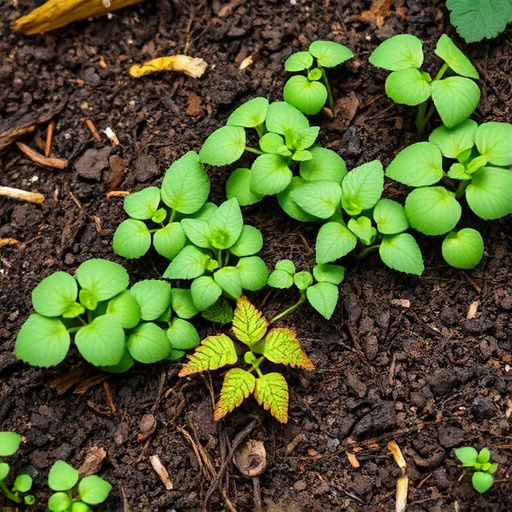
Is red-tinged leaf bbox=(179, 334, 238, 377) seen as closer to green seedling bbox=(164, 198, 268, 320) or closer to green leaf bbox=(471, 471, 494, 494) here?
green seedling bbox=(164, 198, 268, 320)

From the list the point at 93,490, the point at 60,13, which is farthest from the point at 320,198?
the point at 60,13

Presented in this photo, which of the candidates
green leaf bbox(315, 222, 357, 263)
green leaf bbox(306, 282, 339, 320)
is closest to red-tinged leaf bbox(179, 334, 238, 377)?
green leaf bbox(306, 282, 339, 320)

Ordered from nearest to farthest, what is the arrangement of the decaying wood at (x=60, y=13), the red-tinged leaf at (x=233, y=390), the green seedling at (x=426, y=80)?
the red-tinged leaf at (x=233, y=390), the green seedling at (x=426, y=80), the decaying wood at (x=60, y=13)

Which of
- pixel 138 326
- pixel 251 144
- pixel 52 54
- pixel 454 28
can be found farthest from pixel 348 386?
pixel 52 54

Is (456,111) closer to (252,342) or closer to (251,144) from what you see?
(251,144)

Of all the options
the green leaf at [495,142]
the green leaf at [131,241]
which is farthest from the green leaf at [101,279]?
the green leaf at [495,142]

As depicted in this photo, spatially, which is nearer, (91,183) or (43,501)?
(43,501)

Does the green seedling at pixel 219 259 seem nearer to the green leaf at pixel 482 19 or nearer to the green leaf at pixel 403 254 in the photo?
the green leaf at pixel 403 254
